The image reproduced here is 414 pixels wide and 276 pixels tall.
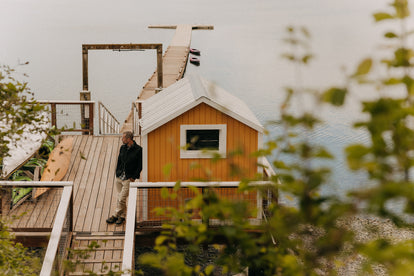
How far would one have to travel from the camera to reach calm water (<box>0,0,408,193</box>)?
96.2 feet

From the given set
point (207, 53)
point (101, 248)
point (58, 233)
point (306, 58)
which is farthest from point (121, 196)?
point (207, 53)

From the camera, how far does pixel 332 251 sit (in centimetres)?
207

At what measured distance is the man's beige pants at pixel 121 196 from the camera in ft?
27.8

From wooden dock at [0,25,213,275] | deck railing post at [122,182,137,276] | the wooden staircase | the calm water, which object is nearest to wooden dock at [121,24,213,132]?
the calm water

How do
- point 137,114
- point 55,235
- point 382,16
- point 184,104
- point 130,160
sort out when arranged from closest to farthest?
point 382,16 < point 55,235 < point 130,160 < point 184,104 < point 137,114

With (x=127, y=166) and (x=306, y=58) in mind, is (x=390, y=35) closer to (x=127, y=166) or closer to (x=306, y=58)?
(x=306, y=58)

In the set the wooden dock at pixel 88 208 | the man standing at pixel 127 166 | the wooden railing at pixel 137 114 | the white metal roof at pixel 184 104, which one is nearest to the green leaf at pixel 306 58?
the wooden dock at pixel 88 208

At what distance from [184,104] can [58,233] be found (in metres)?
3.24

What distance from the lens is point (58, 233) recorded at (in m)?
6.85

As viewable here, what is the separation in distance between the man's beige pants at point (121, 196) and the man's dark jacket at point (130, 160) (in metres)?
0.14

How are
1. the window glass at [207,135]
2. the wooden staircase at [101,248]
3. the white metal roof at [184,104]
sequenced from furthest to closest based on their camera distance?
the window glass at [207,135], the white metal roof at [184,104], the wooden staircase at [101,248]

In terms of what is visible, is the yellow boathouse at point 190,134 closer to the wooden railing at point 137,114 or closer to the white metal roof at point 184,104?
the white metal roof at point 184,104

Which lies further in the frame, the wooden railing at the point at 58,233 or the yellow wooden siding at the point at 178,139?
the yellow wooden siding at the point at 178,139

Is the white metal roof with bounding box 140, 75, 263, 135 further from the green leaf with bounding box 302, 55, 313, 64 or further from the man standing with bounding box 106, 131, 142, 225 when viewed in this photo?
the green leaf with bounding box 302, 55, 313, 64
